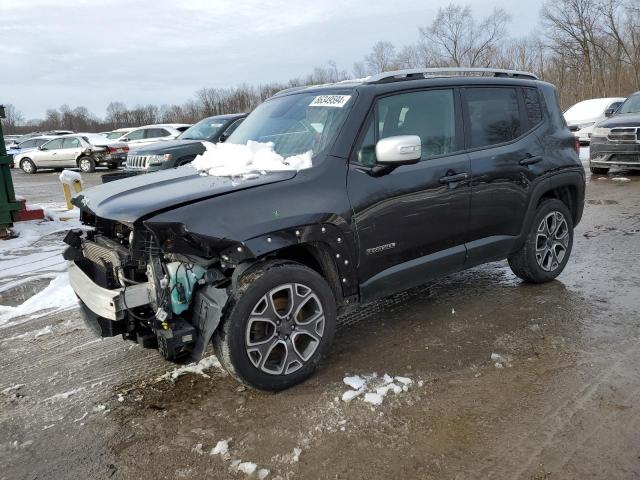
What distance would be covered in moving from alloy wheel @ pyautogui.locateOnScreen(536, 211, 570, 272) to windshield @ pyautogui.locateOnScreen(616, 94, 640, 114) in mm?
9335

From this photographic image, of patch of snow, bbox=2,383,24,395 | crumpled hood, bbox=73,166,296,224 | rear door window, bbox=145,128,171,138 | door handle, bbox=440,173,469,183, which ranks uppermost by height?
rear door window, bbox=145,128,171,138

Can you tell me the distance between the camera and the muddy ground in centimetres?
270

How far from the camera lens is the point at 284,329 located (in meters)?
3.35

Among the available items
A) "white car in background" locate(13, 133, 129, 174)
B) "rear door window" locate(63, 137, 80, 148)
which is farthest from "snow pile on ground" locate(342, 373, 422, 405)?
"rear door window" locate(63, 137, 80, 148)

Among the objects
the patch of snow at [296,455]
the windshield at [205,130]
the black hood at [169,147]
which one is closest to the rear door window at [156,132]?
the windshield at [205,130]

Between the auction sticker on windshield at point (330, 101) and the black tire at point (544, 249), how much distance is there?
227 cm

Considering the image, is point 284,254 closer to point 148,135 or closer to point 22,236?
point 22,236

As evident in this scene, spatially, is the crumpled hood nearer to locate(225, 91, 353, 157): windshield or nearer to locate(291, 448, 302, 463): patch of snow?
locate(225, 91, 353, 157): windshield

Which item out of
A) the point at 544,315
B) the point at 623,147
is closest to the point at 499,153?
the point at 544,315

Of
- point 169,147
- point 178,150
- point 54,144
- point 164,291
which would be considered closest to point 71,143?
point 54,144

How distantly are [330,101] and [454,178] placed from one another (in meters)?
1.12

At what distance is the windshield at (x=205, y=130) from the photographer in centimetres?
1174

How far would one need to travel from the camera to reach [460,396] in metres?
3.25

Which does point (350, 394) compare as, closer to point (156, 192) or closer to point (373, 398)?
point (373, 398)
